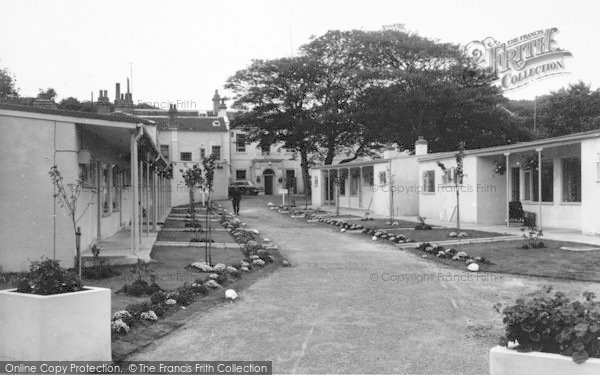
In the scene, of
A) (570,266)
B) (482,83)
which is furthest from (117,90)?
(570,266)

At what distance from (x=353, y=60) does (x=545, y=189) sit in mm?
29444

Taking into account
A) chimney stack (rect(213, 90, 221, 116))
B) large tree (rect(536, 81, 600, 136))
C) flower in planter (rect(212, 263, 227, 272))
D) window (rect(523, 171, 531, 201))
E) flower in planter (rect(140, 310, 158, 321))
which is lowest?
flower in planter (rect(140, 310, 158, 321))

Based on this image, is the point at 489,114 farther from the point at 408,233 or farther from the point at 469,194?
the point at 408,233

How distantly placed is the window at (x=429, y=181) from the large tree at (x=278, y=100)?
2144 cm

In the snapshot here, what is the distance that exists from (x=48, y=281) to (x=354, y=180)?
112 ft

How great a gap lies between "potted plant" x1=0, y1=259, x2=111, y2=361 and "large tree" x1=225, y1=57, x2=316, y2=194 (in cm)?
4349

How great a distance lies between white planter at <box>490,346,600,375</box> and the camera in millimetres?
3980

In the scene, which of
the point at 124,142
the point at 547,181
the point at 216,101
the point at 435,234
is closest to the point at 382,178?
the point at 547,181

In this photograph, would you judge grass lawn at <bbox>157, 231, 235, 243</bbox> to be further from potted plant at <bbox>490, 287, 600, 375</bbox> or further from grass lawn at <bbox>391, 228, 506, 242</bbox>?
potted plant at <bbox>490, 287, 600, 375</bbox>

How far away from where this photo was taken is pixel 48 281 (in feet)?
18.5

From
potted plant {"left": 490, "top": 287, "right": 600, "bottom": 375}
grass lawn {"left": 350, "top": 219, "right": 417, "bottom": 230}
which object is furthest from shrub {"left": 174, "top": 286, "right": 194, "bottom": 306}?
grass lawn {"left": 350, "top": 219, "right": 417, "bottom": 230}

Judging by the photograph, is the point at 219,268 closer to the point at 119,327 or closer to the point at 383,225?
the point at 119,327

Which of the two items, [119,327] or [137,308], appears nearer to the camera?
[119,327]

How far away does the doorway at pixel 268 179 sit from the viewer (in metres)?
62.8
